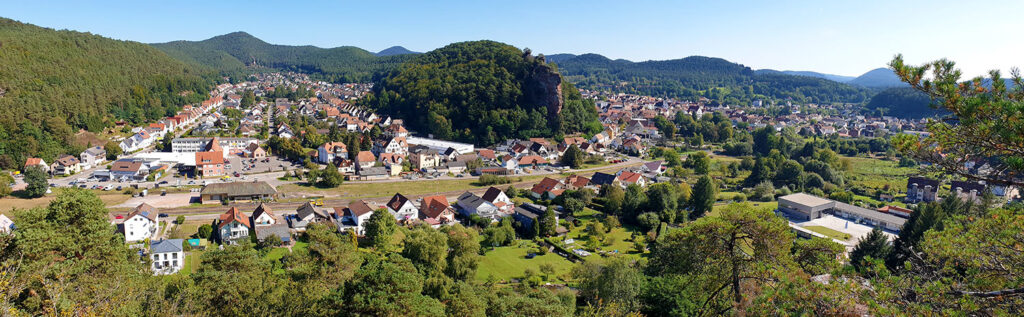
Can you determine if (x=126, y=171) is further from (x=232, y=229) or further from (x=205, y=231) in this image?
(x=232, y=229)

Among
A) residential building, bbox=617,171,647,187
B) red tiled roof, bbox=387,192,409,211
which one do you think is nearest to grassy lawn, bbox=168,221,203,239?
red tiled roof, bbox=387,192,409,211

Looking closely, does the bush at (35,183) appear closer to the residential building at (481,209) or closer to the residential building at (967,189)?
the residential building at (481,209)

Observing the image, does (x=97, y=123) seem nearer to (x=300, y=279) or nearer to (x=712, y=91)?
(x=300, y=279)

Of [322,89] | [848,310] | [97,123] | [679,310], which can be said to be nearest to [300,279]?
[679,310]

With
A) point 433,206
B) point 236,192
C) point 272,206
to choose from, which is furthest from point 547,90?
point 236,192

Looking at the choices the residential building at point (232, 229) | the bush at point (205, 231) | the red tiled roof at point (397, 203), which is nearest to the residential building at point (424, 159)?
the red tiled roof at point (397, 203)
